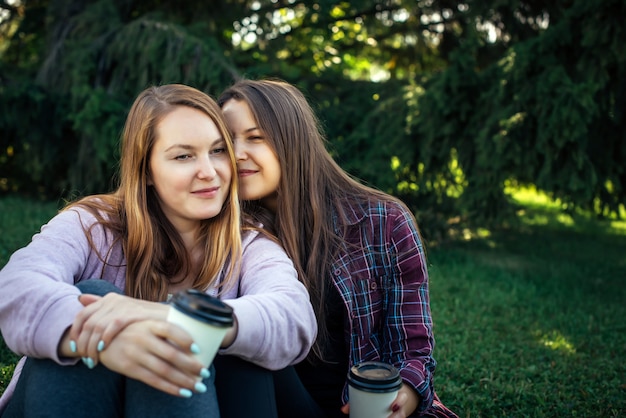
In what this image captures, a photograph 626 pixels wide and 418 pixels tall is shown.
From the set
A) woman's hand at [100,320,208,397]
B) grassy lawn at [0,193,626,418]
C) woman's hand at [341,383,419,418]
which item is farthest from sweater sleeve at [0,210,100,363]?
grassy lawn at [0,193,626,418]

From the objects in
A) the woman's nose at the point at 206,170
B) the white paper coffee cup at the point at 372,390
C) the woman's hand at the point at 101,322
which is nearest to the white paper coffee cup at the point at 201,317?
the woman's hand at the point at 101,322

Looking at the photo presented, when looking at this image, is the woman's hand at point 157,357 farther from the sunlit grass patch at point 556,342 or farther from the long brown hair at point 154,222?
the sunlit grass patch at point 556,342

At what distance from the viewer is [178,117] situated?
209 cm

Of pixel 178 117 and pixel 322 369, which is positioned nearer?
pixel 178 117

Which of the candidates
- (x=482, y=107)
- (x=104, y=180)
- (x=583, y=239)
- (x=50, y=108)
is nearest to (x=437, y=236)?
(x=482, y=107)

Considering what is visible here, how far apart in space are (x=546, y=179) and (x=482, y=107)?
3.04 ft

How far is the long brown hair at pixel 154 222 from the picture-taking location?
2.06 meters

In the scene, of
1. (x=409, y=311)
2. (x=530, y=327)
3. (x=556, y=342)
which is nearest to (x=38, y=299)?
(x=409, y=311)

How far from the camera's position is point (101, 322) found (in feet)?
4.92

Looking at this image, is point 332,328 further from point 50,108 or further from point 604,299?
point 50,108

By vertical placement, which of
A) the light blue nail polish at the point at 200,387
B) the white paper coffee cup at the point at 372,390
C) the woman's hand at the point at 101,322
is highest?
the woman's hand at the point at 101,322

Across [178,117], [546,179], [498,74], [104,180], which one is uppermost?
[498,74]

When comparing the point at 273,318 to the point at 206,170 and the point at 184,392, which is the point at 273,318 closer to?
the point at 184,392

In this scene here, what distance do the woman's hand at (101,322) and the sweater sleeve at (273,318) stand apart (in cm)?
22
